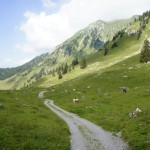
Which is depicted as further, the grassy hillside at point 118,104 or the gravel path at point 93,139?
the grassy hillside at point 118,104

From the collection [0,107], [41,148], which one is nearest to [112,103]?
[0,107]

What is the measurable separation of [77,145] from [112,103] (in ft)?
134

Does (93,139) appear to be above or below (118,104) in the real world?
below

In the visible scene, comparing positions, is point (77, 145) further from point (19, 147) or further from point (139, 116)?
point (139, 116)

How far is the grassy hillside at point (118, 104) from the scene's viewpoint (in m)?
34.2

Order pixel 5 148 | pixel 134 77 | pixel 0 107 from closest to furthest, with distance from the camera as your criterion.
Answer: pixel 5 148 → pixel 0 107 → pixel 134 77

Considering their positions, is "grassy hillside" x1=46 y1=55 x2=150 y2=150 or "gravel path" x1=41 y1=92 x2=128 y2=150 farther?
"grassy hillside" x1=46 y1=55 x2=150 y2=150

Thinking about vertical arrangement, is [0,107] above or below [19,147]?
above

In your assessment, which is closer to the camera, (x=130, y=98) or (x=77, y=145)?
(x=77, y=145)

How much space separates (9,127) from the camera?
3312 centimetres

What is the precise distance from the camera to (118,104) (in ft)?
217

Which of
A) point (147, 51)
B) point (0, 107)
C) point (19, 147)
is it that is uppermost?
point (147, 51)

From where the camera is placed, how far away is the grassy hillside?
3416cm

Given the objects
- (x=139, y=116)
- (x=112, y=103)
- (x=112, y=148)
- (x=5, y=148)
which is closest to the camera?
(x=5, y=148)
